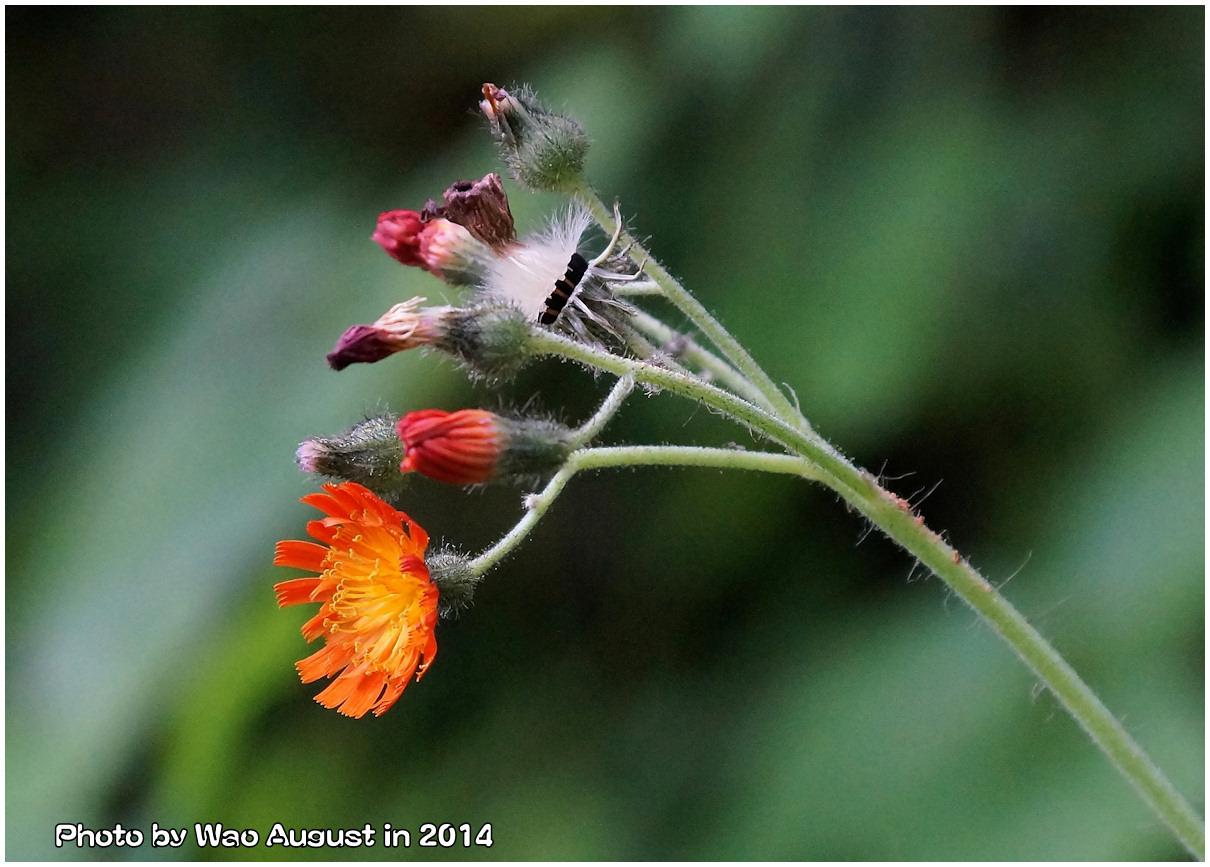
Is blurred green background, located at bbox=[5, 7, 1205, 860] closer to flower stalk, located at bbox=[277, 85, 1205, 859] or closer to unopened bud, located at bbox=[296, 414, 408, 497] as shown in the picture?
flower stalk, located at bbox=[277, 85, 1205, 859]

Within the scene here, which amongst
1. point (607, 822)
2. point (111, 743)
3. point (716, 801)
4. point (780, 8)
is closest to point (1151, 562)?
point (716, 801)

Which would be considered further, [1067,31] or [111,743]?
[1067,31]

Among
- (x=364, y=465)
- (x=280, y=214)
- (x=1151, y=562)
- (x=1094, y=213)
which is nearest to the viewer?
(x=364, y=465)

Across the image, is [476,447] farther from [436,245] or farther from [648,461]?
[436,245]

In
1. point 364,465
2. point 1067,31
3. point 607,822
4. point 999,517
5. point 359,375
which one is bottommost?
point 607,822

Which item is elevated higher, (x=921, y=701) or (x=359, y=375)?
(x=359, y=375)

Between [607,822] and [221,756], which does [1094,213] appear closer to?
[607,822]

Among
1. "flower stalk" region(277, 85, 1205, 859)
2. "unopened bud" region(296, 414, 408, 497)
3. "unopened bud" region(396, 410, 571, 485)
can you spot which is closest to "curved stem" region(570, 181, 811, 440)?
"flower stalk" region(277, 85, 1205, 859)

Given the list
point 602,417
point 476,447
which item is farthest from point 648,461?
point 476,447
